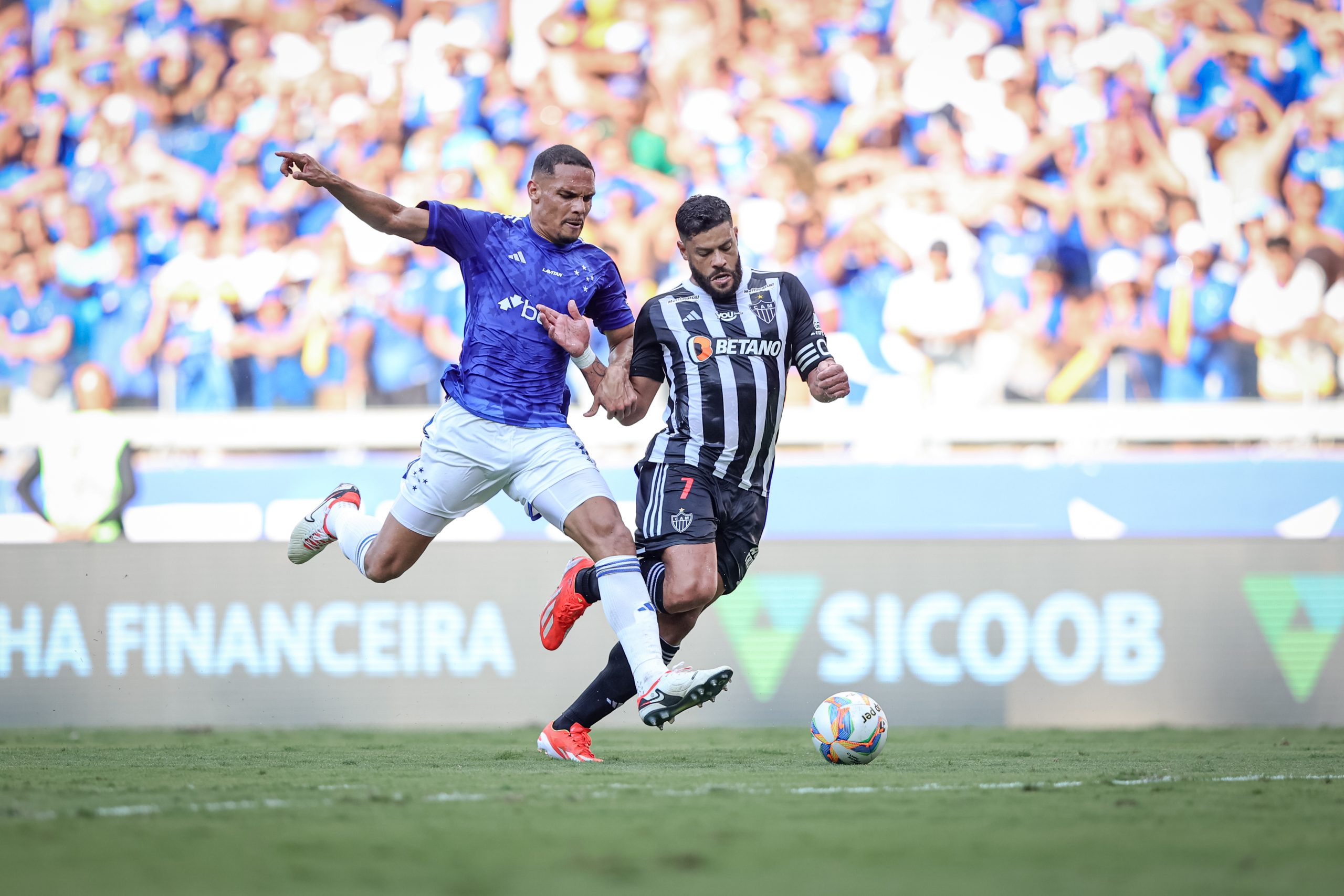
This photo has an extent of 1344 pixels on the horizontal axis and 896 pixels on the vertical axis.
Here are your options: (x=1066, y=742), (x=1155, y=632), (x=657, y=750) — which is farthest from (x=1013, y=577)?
(x=657, y=750)

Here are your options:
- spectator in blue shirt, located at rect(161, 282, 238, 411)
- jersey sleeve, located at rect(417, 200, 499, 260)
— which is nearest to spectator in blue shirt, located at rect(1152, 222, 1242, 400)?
jersey sleeve, located at rect(417, 200, 499, 260)

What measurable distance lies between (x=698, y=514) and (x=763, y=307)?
76cm

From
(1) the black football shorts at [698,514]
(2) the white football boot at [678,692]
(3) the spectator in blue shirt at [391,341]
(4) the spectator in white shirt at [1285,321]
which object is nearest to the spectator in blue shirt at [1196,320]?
(4) the spectator in white shirt at [1285,321]

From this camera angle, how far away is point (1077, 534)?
28.1ft

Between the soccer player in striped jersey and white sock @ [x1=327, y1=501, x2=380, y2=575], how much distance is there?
0.67m

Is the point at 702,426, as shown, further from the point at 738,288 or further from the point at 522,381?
the point at 522,381

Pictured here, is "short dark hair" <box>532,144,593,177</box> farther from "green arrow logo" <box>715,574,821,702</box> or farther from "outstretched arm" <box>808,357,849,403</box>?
"green arrow logo" <box>715,574,821,702</box>

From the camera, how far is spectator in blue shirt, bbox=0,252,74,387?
9.56 metres

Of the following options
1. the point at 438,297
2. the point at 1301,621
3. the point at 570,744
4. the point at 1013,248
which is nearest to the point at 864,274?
the point at 1013,248

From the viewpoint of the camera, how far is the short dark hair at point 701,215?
462 centimetres

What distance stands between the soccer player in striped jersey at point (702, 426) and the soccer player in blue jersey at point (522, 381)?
5.7 inches

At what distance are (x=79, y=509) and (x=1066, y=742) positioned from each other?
577cm

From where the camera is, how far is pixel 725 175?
32.2ft

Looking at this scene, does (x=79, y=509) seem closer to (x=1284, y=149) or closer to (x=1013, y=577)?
(x=1013, y=577)
